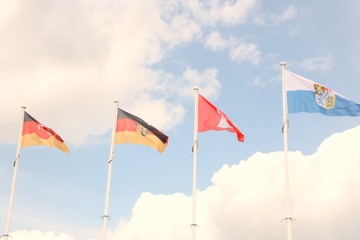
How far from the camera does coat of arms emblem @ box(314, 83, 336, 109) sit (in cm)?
3197

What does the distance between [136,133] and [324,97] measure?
13.3 meters

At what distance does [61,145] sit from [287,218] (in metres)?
19.0

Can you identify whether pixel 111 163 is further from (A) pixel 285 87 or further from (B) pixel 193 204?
(A) pixel 285 87

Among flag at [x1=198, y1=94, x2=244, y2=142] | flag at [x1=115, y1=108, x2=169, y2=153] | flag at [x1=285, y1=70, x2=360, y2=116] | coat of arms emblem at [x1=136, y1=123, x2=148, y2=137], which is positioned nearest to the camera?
flag at [x1=285, y1=70, x2=360, y2=116]

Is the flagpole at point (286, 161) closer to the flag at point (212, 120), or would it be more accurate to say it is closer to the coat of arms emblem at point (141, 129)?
the flag at point (212, 120)

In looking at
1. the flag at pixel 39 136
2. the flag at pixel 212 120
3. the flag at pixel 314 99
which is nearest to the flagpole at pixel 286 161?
the flag at pixel 314 99

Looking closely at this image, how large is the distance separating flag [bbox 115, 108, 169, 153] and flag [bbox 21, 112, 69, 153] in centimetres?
509

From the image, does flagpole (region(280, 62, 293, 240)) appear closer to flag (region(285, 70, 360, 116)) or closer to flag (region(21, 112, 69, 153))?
flag (region(285, 70, 360, 116))

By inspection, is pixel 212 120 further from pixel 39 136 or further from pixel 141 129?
pixel 39 136

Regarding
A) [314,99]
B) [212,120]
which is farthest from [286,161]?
[212,120]

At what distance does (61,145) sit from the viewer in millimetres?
40000

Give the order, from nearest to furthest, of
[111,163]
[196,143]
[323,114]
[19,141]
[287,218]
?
[287,218] → [323,114] → [196,143] → [111,163] → [19,141]

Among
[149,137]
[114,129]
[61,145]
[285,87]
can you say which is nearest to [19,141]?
[61,145]

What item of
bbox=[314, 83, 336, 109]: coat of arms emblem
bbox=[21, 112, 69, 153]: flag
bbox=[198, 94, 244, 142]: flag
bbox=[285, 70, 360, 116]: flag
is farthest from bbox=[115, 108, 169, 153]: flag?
bbox=[314, 83, 336, 109]: coat of arms emblem
